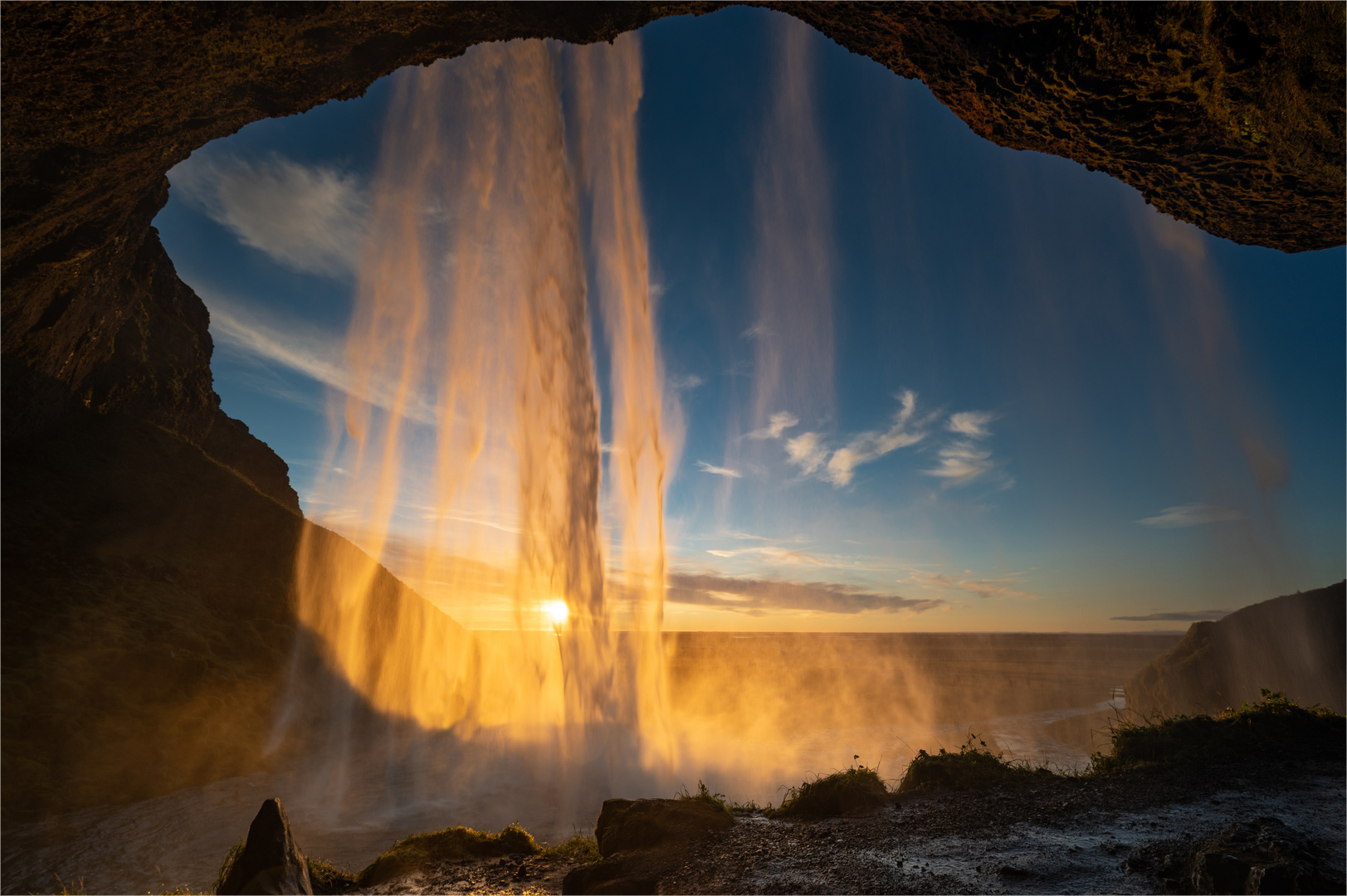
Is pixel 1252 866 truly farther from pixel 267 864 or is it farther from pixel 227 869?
pixel 227 869

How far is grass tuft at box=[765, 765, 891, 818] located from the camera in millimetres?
8156

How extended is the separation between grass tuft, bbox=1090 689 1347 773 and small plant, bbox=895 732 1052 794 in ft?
6.07

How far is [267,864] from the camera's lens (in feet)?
17.3

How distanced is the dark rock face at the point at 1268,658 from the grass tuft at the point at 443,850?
2796 cm

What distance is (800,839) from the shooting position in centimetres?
700

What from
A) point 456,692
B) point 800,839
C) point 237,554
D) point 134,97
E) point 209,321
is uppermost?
point 209,321

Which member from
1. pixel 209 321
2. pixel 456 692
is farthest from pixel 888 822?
pixel 209 321

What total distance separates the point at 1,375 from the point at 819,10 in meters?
28.6

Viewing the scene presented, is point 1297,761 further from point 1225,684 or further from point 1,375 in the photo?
point 1,375

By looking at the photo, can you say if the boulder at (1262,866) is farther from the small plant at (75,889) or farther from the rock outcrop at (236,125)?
the small plant at (75,889)

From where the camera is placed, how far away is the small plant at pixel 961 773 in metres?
8.66

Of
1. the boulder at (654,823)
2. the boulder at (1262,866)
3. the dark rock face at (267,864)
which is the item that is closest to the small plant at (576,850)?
the boulder at (654,823)

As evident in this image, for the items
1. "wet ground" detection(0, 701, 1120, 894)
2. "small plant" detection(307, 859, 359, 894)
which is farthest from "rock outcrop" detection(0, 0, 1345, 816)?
"small plant" detection(307, 859, 359, 894)

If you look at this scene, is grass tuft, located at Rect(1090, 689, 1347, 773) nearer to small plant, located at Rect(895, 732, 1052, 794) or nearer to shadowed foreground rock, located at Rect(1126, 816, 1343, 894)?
small plant, located at Rect(895, 732, 1052, 794)
